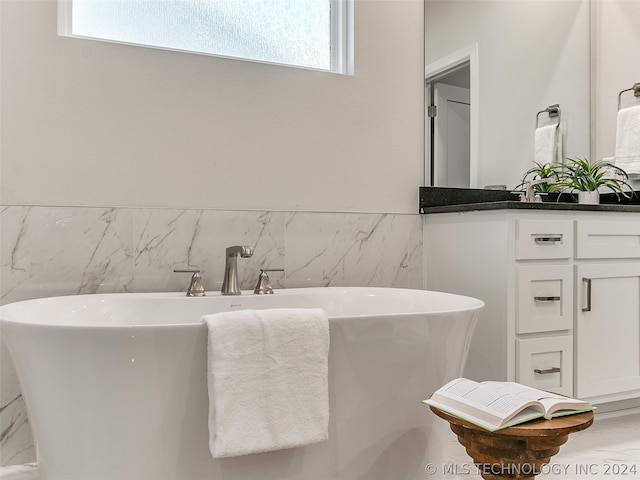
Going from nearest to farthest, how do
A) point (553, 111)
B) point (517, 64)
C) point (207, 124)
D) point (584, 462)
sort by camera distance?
point (584, 462) → point (207, 124) → point (517, 64) → point (553, 111)

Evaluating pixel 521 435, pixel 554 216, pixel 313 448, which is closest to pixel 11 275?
pixel 313 448

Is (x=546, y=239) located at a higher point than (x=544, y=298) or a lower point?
higher

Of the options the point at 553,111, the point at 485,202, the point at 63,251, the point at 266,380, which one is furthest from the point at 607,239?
the point at 63,251

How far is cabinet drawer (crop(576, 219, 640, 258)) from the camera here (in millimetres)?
2191

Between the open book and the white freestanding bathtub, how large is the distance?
7.2 inches

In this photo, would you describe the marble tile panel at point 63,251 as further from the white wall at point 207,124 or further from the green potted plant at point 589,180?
the green potted plant at point 589,180

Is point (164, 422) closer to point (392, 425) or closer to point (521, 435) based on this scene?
point (392, 425)

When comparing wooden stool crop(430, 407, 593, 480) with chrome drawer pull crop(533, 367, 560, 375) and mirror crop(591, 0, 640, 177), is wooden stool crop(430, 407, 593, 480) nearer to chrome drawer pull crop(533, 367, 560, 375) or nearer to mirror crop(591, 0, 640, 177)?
chrome drawer pull crop(533, 367, 560, 375)

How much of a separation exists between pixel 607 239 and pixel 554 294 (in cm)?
39

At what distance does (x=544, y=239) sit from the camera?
2107 millimetres

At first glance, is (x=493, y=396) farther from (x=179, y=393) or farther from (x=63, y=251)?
(x=63, y=251)

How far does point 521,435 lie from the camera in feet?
4.06

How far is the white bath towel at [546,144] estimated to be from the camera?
9.52 ft

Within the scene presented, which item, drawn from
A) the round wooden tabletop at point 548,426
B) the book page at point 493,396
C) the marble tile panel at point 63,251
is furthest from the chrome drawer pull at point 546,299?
the marble tile panel at point 63,251
